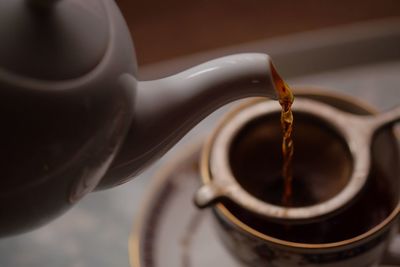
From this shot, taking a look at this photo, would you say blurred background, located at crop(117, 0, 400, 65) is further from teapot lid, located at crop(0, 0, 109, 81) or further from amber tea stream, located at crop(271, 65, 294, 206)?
teapot lid, located at crop(0, 0, 109, 81)

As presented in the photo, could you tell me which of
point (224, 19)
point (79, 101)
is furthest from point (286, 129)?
point (224, 19)

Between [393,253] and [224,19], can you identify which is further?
[224,19]

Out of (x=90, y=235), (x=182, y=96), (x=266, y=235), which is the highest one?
(x=182, y=96)

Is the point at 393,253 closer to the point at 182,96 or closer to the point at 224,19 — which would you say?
the point at 182,96

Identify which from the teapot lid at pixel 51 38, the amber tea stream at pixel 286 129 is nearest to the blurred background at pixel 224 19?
the amber tea stream at pixel 286 129

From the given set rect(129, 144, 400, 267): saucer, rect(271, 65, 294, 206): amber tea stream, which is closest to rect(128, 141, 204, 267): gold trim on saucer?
rect(129, 144, 400, 267): saucer

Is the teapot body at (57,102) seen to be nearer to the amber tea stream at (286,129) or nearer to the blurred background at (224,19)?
the amber tea stream at (286,129)

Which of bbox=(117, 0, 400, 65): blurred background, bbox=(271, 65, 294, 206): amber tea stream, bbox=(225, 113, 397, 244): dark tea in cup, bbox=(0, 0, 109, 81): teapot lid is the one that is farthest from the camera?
bbox=(117, 0, 400, 65): blurred background
